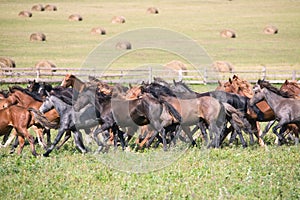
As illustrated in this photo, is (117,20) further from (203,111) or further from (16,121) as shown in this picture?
(16,121)

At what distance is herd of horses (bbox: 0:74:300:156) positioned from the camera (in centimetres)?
1346

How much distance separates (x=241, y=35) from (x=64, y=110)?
132 feet

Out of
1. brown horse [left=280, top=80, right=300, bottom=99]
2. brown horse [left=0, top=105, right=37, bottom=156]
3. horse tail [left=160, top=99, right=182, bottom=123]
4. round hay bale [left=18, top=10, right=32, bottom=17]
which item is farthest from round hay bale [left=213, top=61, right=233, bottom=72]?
round hay bale [left=18, top=10, right=32, bottom=17]

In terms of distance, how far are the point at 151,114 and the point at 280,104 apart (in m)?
3.05

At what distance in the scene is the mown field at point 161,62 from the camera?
9.51 metres

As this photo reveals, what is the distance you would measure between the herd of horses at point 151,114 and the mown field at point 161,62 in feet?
1.89

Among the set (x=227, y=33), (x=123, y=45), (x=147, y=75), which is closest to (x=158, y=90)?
(x=147, y=75)

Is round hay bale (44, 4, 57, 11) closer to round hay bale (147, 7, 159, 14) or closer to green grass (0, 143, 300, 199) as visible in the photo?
round hay bale (147, 7, 159, 14)

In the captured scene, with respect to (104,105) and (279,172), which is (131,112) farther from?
(279,172)

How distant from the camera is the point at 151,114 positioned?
45.7 ft

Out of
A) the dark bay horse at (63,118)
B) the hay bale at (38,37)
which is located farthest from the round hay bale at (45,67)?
the dark bay horse at (63,118)

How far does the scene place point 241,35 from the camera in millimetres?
51969

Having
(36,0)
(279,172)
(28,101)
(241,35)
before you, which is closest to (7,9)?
(36,0)

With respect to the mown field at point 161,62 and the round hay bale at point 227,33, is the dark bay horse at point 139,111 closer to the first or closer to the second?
the mown field at point 161,62
